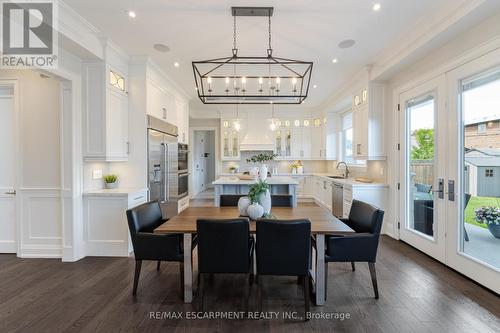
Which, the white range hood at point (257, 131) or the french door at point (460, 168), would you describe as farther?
the white range hood at point (257, 131)

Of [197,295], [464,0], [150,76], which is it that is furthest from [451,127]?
[150,76]

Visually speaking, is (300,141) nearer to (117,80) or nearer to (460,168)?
(460,168)

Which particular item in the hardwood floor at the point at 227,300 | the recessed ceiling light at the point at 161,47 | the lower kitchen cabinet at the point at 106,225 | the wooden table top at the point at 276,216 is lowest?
the hardwood floor at the point at 227,300

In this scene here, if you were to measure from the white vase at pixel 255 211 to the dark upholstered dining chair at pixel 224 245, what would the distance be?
39 centimetres

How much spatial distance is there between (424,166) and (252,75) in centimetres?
337

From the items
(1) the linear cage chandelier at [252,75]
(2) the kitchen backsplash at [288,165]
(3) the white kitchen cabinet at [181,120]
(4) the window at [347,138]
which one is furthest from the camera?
(2) the kitchen backsplash at [288,165]

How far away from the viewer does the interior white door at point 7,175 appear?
12.0 feet

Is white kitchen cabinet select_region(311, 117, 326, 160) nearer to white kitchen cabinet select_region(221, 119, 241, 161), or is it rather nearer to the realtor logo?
white kitchen cabinet select_region(221, 119, 241, 161)

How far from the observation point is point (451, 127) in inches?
120

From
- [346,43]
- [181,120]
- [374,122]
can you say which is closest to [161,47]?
[181,120]

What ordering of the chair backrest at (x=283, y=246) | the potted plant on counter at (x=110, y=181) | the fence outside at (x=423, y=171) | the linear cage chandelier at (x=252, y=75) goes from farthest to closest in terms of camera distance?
the potted plant on counter at (x=110, y=181) → the fence outside at (x=423, y=171) → the linear cage chandelier at (x=252, y=75) → the chair backrest at (x=283, y=246)

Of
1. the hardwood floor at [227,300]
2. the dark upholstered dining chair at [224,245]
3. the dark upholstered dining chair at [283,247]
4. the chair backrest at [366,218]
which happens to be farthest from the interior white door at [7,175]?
the chair backrest at [366,218]

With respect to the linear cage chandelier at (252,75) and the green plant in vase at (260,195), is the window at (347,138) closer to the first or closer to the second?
the linear cage chandelier at (252,75)

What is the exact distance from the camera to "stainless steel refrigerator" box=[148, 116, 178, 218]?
167 inches
